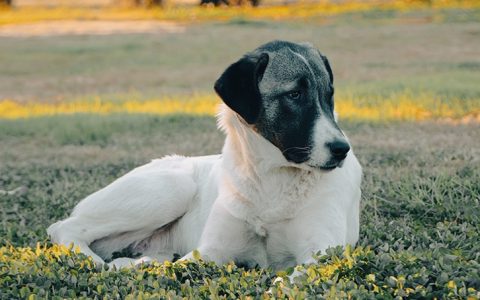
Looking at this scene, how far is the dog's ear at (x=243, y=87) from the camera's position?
5.64 metres

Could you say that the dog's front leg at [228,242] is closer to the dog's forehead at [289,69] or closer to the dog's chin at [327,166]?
the dog's chin at [327,166]

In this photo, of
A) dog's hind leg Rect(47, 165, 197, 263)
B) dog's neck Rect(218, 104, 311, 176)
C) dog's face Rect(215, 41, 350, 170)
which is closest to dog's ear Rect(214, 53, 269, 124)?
dog's face Rect(215, 41, 350, 170)

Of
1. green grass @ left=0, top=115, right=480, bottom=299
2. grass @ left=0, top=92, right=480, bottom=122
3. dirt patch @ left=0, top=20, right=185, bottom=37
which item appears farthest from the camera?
dirt patch @ left=0, top=20, right=185, bottom=37

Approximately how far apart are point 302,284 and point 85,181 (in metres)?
5.01

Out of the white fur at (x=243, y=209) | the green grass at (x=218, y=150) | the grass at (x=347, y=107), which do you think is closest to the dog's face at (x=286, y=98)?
the white fur at (x=243, y=209)

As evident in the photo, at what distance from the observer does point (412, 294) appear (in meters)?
4.71

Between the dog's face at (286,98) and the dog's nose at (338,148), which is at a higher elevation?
the dog's face at (286,98)

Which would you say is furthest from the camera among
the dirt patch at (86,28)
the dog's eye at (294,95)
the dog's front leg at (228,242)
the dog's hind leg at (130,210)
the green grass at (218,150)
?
the dirt patch at (86,28)

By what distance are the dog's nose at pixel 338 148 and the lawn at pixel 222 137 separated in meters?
0.59

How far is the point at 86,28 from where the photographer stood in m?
29.7

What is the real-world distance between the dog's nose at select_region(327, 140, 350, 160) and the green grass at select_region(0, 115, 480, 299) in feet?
1.99

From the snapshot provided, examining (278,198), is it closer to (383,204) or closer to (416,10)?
(383,204)

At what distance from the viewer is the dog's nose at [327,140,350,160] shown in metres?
5.32

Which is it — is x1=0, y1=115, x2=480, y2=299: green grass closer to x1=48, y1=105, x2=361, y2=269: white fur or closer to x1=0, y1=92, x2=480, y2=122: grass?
x1=48, y1=105, x2=361, y2=269: white fur
